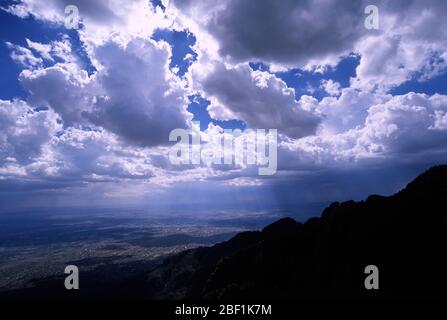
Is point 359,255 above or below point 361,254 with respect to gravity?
below

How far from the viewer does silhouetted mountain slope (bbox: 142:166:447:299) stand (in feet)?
138

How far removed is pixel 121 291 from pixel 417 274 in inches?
4907

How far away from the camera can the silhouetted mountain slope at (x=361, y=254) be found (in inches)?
1651

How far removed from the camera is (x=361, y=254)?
162 ft

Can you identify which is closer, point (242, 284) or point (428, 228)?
point (428, 228)

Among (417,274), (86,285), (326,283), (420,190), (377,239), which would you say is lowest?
(86,285)

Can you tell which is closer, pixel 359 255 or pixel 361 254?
pixel 361 254

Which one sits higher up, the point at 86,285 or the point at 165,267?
the point at 165,267

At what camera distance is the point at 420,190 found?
53.6m
